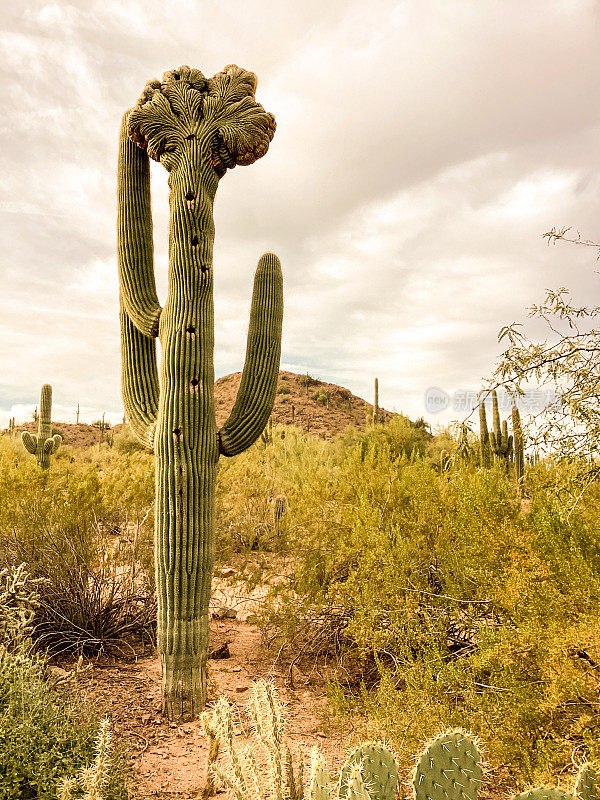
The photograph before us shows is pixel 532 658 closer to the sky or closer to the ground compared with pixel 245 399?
closer to the ground

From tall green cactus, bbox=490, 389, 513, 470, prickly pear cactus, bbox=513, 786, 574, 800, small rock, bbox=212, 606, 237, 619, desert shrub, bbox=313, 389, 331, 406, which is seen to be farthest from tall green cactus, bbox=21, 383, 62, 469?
desert shrub, bbox=313, 389, 331, 406

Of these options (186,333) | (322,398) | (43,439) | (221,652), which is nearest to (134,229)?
(186,333)

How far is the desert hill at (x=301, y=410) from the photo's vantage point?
36.4 m

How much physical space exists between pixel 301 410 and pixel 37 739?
1415 inches

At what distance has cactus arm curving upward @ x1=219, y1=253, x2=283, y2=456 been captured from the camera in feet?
16.5

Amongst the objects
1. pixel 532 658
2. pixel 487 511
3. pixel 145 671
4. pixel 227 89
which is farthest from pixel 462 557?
pixel 227 89

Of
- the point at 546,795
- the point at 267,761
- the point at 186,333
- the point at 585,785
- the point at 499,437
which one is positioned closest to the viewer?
the point at 546,795

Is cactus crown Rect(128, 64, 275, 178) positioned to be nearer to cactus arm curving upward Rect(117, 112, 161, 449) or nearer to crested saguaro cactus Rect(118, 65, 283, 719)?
crested saguaro cactus Rect(118, 65, 283, 719)

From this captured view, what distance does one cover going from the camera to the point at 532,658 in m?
2.91

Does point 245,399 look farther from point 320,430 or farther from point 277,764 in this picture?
point 320,430

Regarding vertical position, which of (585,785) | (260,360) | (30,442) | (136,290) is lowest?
(585,785)

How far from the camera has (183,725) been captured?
4.25 meters

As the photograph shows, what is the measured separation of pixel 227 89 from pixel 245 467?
23.8 feet

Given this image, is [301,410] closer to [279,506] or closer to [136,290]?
[279,506]
